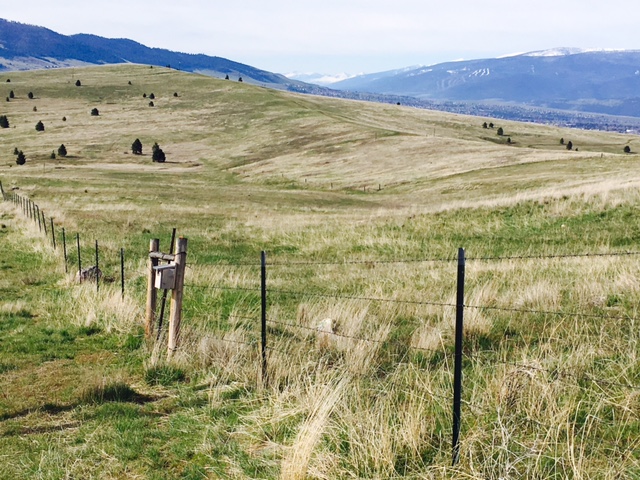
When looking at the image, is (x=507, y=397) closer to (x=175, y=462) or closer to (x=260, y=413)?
(x=260, y=413)

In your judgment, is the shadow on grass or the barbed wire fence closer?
the barbed wire fence

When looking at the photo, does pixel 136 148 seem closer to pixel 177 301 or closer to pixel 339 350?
pixel 177 301

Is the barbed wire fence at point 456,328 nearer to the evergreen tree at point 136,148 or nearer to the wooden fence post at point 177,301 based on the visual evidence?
the wooden fence post at point 177,301

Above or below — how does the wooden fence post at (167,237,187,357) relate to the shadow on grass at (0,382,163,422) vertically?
above

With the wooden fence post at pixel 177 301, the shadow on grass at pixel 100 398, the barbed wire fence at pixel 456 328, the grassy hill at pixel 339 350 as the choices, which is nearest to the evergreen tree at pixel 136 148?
the grassy hill at pixel 339 350

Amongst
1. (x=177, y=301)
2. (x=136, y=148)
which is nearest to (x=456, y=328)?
(x=177, y=301)

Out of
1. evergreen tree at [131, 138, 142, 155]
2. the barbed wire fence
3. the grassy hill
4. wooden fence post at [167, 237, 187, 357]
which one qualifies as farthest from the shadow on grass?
evergreen tree at [131, 138, 142, 155]

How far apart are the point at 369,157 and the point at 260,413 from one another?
64.4m

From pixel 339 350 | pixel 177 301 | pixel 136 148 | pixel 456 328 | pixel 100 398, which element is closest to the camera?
pixel 456 328

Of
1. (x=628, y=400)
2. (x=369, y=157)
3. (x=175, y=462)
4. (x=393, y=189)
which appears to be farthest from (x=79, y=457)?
(x=369, y=157)

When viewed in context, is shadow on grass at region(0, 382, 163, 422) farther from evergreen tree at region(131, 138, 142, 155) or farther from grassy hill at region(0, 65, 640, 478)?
evergreen tree at region(131, 138, 142, 155)

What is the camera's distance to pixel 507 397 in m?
5.68

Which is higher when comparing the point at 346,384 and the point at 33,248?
the point at 346,384

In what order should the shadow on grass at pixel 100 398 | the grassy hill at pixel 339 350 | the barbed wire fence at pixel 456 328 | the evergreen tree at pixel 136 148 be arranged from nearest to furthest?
the barbed wire fence at pixel 456 328, the grassy hill at pixel 339 350, the shadow on grass at pixel 100 398, the evergreen tree at pixel 136 148
